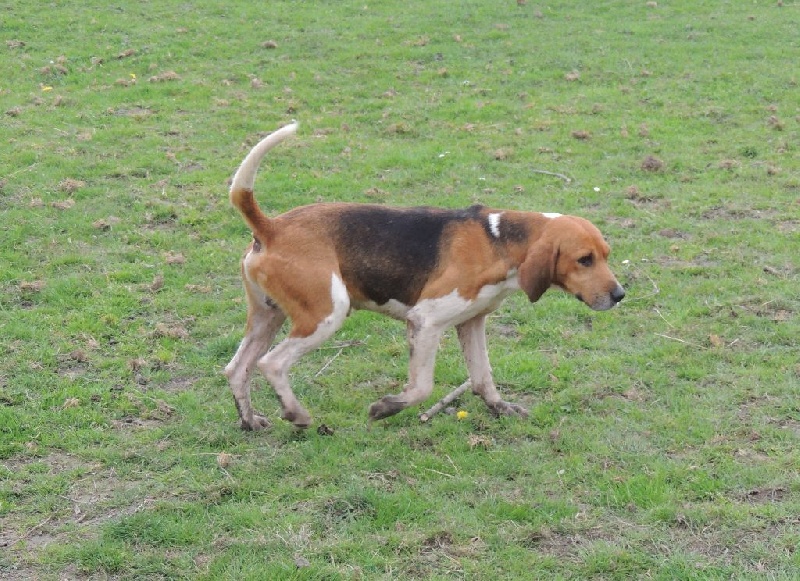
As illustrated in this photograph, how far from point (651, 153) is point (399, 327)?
20.5 ft

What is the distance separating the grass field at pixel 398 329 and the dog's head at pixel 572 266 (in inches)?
40.8

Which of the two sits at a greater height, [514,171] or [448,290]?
[448,290]

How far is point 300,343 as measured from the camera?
700 centimetres

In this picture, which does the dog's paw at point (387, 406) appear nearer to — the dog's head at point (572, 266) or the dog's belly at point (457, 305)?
the dog's belly at point (457, 305)

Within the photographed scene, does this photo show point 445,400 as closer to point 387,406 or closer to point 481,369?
point 481,369

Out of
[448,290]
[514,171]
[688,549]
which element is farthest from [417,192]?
[688,549]

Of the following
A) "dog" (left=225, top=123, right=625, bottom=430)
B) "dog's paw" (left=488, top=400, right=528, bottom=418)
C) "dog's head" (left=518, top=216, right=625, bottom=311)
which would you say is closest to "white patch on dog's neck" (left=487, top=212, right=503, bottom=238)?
"dog" (left=225, top=123, right=625, bottom=430)

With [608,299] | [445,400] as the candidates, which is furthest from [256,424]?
[608,299]

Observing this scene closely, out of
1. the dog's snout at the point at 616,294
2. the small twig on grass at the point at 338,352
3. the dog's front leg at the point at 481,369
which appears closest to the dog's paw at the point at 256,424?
the small twig on grass at the point at 338,352

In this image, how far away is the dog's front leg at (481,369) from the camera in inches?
299

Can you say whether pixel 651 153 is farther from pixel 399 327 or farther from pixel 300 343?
pixel 300 343

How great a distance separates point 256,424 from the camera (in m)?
7.35

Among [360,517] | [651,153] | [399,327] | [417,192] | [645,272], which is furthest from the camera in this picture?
[651,153]

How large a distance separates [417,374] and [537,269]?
112 cm
